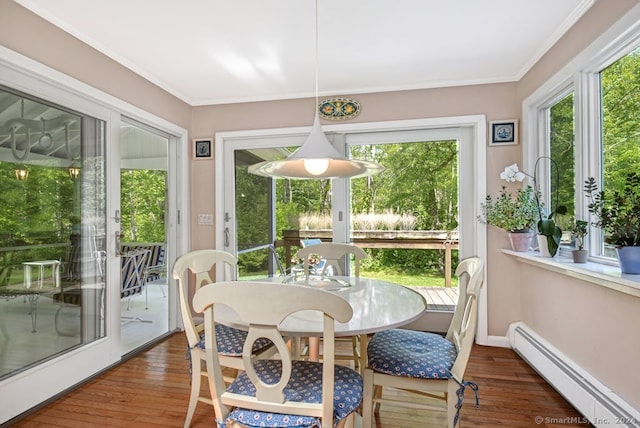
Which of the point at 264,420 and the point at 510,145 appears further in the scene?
the point at 510,145

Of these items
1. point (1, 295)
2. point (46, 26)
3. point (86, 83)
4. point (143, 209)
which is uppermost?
point (46, 26)

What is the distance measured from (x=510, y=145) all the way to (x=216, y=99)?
113 inches

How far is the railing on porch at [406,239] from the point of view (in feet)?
10.8

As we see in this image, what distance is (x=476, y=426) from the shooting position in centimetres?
187

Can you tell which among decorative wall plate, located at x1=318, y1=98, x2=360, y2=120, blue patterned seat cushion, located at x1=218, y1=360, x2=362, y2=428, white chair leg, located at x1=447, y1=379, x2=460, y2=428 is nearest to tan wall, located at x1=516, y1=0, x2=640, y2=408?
white chair leg, located at x1=447, y1=379, x2=460, y2=428

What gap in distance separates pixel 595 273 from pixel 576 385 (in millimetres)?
700

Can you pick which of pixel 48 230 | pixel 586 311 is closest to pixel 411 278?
pixel 586 311

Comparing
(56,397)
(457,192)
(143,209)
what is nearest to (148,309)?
(143,209)

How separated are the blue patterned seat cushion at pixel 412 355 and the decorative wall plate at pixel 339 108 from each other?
214 centimetres

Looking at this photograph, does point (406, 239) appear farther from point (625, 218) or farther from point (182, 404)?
point (182, 404)

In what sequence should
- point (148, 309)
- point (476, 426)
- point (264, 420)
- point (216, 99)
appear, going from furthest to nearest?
point (148, 309)
point (216, 99)
point (476, 426)
point (264, 420)

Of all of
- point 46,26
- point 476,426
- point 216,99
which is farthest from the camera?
point 216,99

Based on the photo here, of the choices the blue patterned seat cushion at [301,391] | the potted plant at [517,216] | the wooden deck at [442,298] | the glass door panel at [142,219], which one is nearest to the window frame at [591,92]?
the potted plant at [517,216]

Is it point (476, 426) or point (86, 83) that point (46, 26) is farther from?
point (476, 426)
